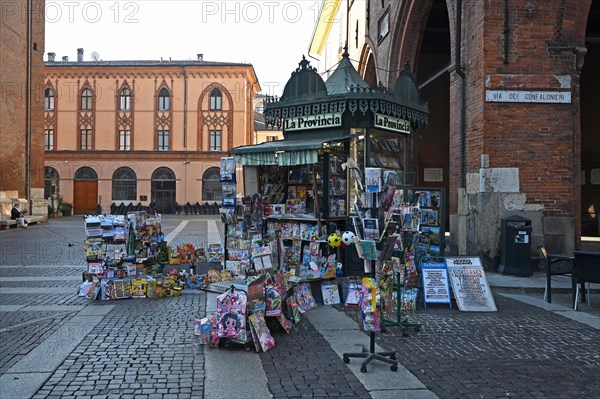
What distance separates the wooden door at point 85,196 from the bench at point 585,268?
40689 millimetres

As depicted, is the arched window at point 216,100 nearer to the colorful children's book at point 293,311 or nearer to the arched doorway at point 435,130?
the arched doorway at point 435,130

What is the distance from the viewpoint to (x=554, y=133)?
36.2 feet

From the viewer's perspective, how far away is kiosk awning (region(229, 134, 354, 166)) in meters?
9.44

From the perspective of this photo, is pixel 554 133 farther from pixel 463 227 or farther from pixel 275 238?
pixel 275 238

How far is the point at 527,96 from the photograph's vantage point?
11031 millimetres

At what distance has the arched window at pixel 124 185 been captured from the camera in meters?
42.7

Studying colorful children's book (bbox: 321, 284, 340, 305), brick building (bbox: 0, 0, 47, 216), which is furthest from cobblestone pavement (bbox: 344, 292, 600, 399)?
brick building (bbox: 0, 0, 47, 216)

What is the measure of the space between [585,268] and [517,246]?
239 cm

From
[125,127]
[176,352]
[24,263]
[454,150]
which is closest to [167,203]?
[125,127]

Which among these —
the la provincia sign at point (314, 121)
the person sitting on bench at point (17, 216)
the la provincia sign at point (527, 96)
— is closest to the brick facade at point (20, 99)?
the person sitting on bench at point (17, 216)

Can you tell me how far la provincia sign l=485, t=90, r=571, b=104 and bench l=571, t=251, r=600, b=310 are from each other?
14.3ft

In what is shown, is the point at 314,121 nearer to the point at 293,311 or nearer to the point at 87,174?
the point at 293,311

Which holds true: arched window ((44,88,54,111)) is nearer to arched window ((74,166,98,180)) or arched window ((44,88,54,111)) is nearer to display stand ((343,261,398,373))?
arched window ((74,166,98,180))

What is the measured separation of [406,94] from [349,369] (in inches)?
311
